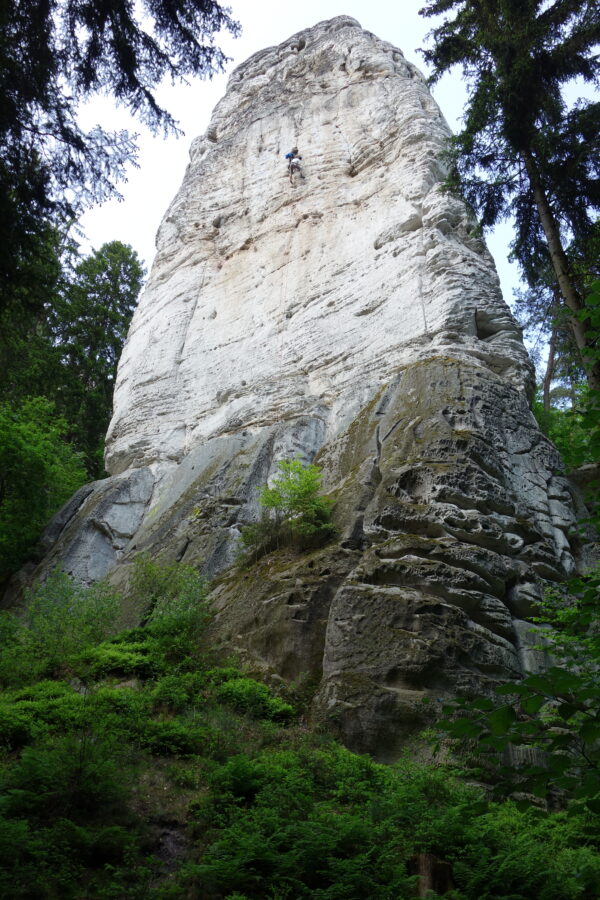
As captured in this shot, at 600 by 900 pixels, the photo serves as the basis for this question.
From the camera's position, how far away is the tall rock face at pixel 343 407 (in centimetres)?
956

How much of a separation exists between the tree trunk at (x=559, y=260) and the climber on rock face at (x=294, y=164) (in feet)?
39.8

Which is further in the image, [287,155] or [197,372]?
[287,155]

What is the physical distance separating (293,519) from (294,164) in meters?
14.5

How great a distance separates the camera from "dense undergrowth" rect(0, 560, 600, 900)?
514 centimetres

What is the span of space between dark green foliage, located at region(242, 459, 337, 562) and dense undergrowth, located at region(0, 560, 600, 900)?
8.77 ft

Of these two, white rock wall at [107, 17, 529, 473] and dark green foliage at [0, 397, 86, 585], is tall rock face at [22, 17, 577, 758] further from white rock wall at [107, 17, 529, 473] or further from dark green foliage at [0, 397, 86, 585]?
dark green foliage at [0, 397, 86, 585]

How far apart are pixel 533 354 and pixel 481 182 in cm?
1125

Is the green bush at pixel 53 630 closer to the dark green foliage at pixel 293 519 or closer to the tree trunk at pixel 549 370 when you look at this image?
the dark green foliage at pixel 293 519

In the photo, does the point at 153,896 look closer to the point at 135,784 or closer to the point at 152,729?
the point at 135,784

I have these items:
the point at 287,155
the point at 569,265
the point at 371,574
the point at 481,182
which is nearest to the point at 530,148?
the point at 481,182

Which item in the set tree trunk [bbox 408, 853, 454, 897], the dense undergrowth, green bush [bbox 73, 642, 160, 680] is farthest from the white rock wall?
tree trunk [bbox 408, 853, 454, 897]

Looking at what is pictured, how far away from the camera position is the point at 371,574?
32.9 feet

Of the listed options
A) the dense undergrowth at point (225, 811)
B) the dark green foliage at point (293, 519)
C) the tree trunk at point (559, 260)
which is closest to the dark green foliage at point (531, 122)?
the tree trunk at point (559, 260)

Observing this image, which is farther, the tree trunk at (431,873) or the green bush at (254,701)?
the green bush at (254,701)
